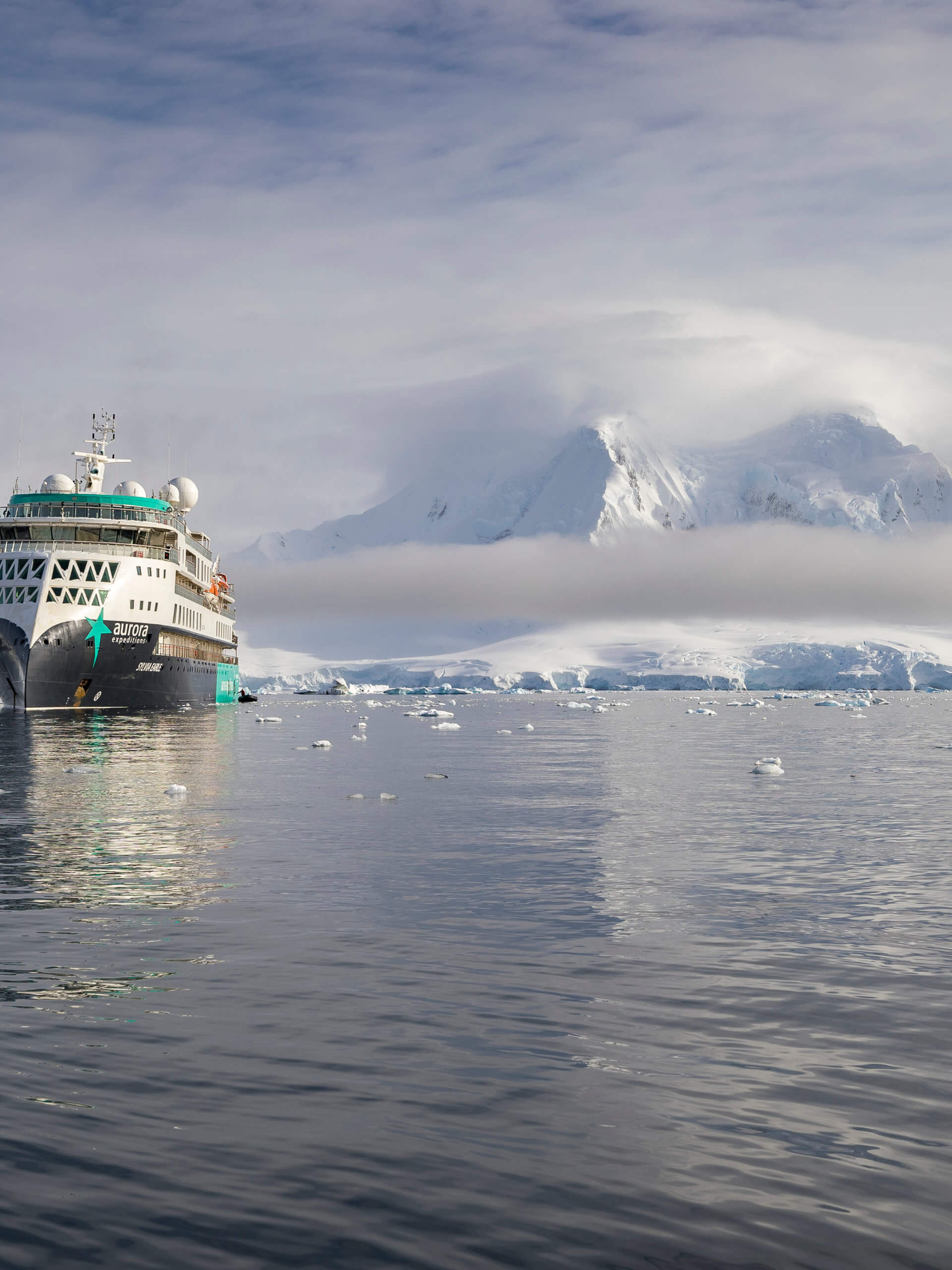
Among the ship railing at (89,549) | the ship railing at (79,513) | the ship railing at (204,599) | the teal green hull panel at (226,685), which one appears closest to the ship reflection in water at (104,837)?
the ship railing at (89,549)

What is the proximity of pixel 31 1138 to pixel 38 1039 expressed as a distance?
72.8 inches

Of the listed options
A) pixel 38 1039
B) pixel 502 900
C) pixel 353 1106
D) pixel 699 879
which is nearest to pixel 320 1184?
pixel 353 1106

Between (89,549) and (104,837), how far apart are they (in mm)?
53629

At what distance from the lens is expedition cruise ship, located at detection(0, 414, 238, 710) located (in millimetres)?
63375

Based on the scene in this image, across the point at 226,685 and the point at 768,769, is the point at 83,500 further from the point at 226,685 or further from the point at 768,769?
the point at 768,769

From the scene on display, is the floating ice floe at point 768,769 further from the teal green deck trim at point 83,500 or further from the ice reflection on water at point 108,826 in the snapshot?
the teal green deck trim at point 83,500

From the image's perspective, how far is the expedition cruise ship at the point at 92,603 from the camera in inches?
2495

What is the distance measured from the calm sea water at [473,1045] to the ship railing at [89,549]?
163ft

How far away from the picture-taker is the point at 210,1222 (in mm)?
5398

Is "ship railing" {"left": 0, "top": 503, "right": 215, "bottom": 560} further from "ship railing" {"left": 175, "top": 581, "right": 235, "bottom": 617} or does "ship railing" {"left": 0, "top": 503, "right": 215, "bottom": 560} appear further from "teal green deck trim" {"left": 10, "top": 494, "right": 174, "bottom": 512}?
"ship railing" {"left": 175, "top": 581, "right": 235, "bottom": 617}

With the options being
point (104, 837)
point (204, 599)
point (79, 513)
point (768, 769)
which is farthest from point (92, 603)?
point (104, 837)

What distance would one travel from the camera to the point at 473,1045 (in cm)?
813

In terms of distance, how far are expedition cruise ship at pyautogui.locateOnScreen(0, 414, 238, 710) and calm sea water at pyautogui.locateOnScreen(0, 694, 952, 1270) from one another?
45.8 meters

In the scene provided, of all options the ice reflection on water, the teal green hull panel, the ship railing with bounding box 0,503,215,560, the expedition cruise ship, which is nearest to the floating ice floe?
the ice reflection on water
